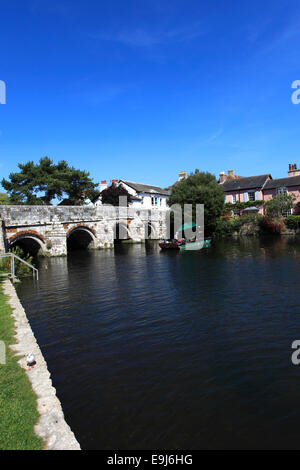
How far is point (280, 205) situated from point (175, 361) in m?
52.1

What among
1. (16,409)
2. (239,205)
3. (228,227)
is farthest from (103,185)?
(16,409)

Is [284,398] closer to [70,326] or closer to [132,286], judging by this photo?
[70,326]

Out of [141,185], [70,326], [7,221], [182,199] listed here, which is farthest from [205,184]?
[70,326]

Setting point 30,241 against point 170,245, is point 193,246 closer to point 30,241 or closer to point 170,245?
point 170,245

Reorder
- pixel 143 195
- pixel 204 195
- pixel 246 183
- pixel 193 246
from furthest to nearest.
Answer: pixel 246 183 → pixel 143 195 → pixel 204 195 → pixel 193 246

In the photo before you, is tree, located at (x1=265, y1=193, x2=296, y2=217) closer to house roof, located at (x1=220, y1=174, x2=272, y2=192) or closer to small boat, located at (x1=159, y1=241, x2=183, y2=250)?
house roof, located at (x1=220, y1=174, x2=272, y2=192)

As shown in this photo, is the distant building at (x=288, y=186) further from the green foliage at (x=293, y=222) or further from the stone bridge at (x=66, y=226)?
the stone bridge at (x=66, y=226)

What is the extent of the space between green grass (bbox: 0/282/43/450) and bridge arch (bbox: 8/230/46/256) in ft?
85.0

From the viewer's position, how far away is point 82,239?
4466cm

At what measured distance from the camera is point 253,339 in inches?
397

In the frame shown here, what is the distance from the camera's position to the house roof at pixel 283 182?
56344 millimetres

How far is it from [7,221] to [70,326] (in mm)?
22639

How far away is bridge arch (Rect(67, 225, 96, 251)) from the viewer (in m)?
41.2

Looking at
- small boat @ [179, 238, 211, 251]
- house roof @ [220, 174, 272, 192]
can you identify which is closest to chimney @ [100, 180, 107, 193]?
house roof @ [220, 174, 272, 192]
